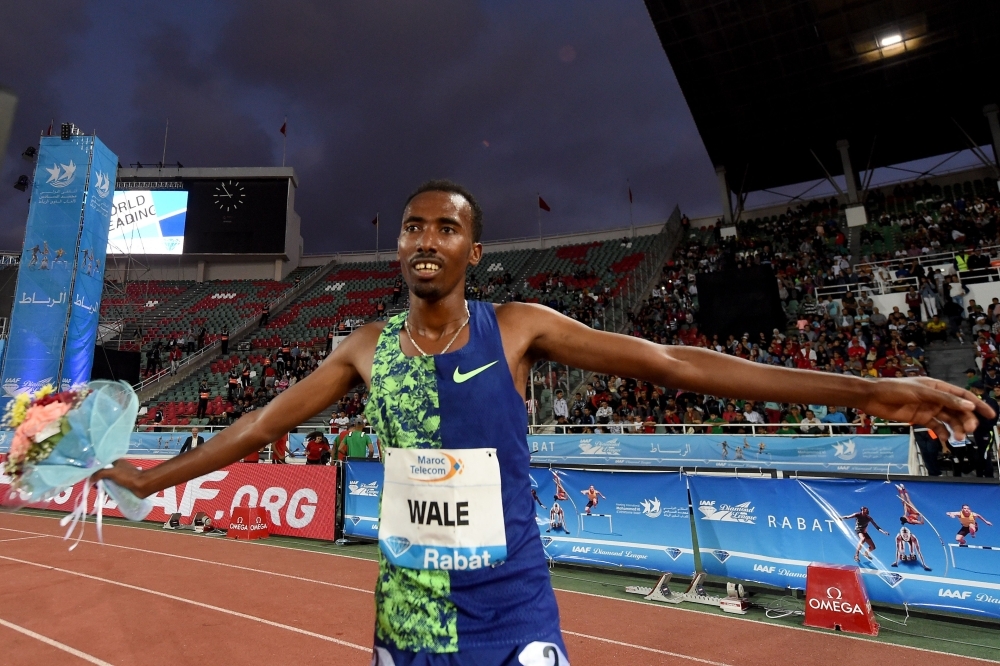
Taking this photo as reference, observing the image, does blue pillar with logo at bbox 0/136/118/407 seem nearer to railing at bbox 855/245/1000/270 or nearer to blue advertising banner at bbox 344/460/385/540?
blue advertising banner at bbox 344/460/385/540

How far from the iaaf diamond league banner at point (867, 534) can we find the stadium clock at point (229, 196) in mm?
40348

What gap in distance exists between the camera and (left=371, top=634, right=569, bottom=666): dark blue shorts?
5.60 feet

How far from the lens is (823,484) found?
21.7 ft

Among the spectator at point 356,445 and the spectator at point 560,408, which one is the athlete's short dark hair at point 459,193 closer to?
the spectator at point 356,445

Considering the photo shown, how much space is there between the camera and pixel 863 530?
→ 632 centimetres

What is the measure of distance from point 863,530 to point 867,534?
50 mm

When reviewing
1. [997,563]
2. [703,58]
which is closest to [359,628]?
[997,563]

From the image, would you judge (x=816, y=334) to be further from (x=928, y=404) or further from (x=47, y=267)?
(x=47, y=267)

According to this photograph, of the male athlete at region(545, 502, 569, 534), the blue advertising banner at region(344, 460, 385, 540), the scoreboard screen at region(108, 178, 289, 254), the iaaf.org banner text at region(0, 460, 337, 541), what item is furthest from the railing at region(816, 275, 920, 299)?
the scoreboard screen at region(108, 178, 289, 254)

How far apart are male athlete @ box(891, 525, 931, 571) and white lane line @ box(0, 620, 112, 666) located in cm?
764

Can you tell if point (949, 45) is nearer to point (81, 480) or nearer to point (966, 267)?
point (966, 267)

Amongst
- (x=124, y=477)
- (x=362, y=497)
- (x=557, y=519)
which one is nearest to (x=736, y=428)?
(x=557, y=519)

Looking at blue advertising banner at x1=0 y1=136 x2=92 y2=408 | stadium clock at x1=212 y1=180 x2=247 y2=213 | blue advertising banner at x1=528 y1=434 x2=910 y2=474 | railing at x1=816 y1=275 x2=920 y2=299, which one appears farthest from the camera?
stadium clock at x1=212 y1=180 x2=247 y2=213

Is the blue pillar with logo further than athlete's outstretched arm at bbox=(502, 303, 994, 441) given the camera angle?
Yes
